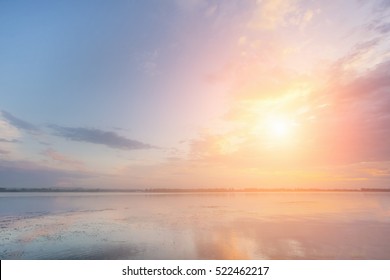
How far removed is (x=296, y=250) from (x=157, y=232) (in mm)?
9792

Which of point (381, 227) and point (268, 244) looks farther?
point (381, 227)

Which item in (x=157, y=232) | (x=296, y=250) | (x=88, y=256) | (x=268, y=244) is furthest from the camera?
(x=157, y=232)

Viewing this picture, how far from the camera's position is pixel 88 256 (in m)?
14.4

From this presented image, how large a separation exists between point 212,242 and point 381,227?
15.5 m
